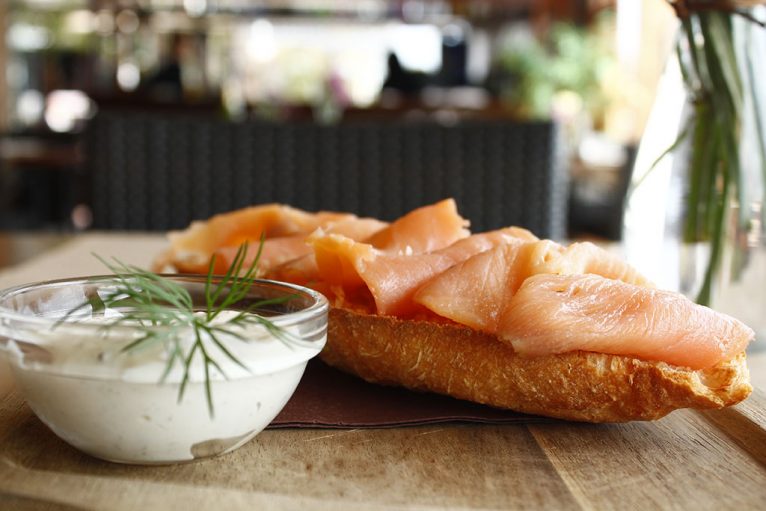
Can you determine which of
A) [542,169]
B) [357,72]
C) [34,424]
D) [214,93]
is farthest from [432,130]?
[357,72]

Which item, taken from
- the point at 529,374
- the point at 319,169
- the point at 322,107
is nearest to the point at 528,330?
the point at 529,374

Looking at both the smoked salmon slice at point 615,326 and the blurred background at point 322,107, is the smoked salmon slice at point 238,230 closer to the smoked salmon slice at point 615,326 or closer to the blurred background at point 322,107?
the smoked salmon slice at point 615,326

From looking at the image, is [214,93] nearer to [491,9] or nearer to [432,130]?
[491,9]

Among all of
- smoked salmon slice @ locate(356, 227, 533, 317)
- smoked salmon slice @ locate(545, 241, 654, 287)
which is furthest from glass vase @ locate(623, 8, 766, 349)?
smoked salmon slice @ locate(356, 227, 533, 317)

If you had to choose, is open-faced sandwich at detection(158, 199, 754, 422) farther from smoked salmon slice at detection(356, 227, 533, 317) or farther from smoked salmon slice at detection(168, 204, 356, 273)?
smoked salmon slice at detection(168, 204, 356, 273)

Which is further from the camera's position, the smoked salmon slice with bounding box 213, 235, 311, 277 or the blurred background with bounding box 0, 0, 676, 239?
the blurred background with bounding box 0, 0, 676, 239

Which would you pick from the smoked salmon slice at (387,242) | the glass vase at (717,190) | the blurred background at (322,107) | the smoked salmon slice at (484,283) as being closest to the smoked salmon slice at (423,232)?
the smoked salmon slice at (387,242)
